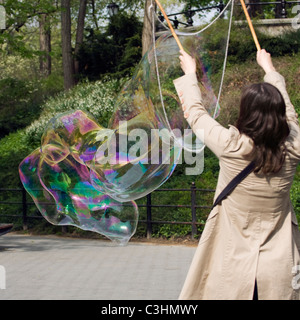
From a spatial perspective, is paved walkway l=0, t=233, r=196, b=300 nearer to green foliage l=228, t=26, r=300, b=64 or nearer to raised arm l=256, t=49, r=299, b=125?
raised arm l=256, t=49, r=299, b=125

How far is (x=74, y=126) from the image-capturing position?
750 centimetres

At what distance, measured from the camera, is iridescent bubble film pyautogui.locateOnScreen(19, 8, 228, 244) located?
5.54m

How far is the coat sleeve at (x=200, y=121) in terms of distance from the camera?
3207 millimetres

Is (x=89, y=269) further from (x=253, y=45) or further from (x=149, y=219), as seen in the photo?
(x=253, y=45)

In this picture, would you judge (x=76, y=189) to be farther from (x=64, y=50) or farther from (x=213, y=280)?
(x=64, y=50)

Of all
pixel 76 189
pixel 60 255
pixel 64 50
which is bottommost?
pixel 60 255

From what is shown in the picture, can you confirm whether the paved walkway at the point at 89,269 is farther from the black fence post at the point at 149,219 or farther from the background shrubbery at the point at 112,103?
the background shrubbery at the point at 112,103

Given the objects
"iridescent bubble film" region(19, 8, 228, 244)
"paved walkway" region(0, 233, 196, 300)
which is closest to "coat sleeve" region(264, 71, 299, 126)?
"iridescent bubble film" region(19, 8, 228, 244)

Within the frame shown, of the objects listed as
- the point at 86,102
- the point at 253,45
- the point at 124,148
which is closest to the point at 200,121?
the point at 124,148

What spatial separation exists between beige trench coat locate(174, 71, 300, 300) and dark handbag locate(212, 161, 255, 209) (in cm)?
2

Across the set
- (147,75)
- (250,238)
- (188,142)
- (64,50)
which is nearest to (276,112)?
(250,238)

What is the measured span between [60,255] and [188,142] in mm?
5630

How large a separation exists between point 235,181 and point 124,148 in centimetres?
330

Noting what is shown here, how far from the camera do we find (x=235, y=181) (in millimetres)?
3287
